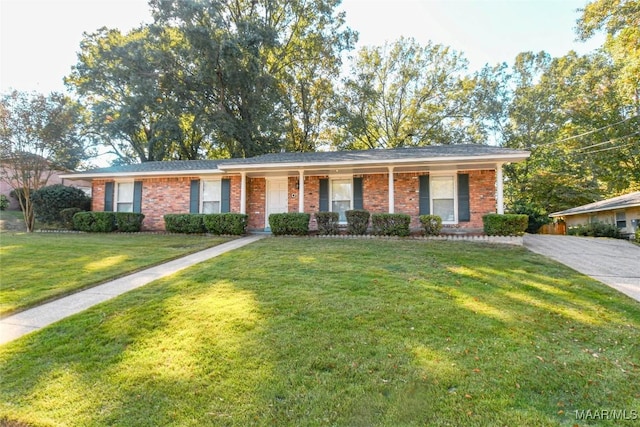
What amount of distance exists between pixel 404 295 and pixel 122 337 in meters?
3.68

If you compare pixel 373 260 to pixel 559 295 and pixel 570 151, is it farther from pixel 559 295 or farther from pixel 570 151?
pixel 570 151

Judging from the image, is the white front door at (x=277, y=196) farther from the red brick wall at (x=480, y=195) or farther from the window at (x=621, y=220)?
the window at (x=621, y=220)

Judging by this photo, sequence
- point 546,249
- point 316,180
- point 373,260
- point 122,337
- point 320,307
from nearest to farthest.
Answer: point 122,337 → point 320,307 → point 373,260 → point 546,249 → point 316,180

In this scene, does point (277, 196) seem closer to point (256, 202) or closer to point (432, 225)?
point (256, 202)

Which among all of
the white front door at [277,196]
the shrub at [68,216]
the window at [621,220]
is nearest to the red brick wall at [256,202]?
the white front door at [277,196]

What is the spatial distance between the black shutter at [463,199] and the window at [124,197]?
13696 mm

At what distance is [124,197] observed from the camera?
13.8 m

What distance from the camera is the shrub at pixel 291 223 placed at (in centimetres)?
1091

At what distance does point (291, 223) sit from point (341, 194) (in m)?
2.70

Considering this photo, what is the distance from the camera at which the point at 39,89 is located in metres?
13.0

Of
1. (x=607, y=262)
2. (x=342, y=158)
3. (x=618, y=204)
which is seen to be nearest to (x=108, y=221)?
(x=342, y=158)

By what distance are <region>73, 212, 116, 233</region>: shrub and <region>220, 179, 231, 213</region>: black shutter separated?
435 cm

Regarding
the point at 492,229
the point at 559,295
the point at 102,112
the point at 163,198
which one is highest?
the point at 102,112

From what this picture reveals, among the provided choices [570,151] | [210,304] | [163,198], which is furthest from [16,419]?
[570,151]
